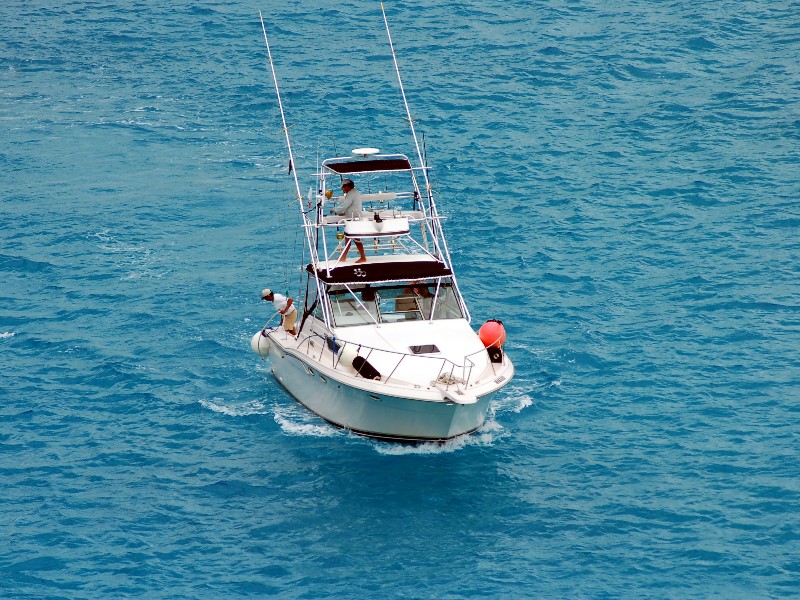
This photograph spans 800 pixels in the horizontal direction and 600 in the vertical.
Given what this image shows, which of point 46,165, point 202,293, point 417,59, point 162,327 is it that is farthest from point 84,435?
point 417,59

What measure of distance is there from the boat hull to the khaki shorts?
1.81 m

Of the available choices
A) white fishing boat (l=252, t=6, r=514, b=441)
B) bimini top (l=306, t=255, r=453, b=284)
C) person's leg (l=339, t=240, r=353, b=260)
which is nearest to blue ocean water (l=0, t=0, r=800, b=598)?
white fishing boat (l=252, t=6, r=514, b=441)

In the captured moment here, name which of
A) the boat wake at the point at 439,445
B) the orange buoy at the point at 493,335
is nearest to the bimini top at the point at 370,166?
the orange buoy at the point at 493,335

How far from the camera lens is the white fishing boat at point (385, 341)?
28.6 metres

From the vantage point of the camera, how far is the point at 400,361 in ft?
94.0

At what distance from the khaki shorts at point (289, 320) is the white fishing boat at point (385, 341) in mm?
198

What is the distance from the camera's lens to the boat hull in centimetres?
2841

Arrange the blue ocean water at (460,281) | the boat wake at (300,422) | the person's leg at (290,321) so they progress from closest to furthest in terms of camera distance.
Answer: the blue ocean water at (460,281), the boat wake at (300,422), the person's leg at (290,321)

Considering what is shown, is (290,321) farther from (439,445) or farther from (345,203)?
(439,445)

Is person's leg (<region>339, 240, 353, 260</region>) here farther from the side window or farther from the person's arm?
the side window

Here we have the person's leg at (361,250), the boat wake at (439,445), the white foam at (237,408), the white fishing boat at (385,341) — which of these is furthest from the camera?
the person's leg at (361,250)

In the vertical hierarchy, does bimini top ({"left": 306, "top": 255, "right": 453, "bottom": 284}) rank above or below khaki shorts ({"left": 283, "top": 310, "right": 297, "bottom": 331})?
above

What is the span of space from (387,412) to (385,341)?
2.05 m

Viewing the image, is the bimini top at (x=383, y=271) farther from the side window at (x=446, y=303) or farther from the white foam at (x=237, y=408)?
the white foam at (x=237, y=408)
